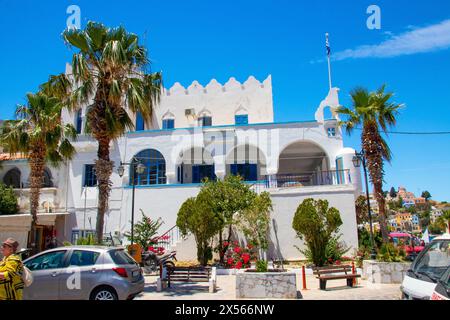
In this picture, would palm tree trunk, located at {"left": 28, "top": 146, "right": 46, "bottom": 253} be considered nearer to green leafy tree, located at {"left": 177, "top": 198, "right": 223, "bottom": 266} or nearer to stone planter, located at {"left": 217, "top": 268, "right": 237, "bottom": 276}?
green leafy tree, located at {"left": 177, "top": 198, "right": 223, "bottom": 266}

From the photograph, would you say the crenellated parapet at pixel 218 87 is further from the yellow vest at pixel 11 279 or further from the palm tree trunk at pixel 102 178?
the yellow vest at pixel 11 279

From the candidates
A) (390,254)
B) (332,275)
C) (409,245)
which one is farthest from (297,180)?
(332,275)

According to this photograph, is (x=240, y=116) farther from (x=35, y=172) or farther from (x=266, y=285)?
(x=266, y=285)

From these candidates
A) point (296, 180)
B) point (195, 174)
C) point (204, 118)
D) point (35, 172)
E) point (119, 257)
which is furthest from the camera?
point (204, 118)

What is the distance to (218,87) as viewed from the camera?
27.4m

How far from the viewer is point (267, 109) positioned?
26109 millimetres

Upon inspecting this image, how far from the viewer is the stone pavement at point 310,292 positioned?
9953 millimetres

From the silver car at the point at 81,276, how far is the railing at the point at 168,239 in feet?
34.1

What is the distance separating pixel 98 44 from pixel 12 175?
18.1m

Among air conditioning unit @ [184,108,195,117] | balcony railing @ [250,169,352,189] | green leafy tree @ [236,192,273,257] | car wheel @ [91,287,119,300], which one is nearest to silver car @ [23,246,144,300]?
car wheel @ [91,287,119,300]

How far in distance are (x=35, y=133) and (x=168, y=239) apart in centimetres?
909

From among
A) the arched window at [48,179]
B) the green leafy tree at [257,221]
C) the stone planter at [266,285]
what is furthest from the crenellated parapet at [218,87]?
the stone planter at [266,285]

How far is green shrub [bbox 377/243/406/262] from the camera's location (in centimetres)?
1200
